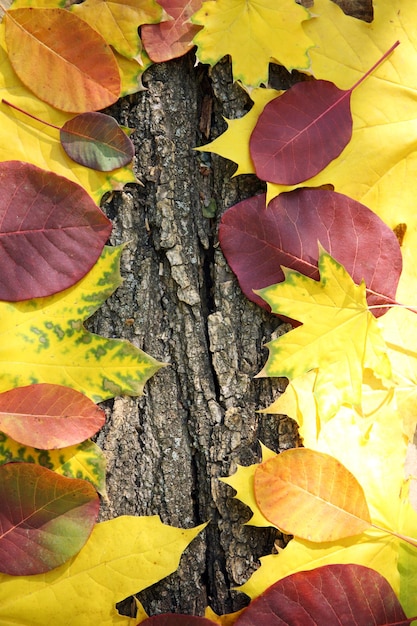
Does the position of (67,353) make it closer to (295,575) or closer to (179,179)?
(179,179)

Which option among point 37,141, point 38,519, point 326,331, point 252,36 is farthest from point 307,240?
point 38,519

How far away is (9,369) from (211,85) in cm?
50

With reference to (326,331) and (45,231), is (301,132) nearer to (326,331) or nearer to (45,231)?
(326,331)

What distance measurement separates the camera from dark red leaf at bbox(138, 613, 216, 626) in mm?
851

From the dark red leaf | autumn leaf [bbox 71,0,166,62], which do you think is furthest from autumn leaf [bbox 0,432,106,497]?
autumn leaf [bbox 71,0,166,62]

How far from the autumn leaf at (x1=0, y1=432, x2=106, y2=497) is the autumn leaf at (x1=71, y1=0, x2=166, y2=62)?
567 mm

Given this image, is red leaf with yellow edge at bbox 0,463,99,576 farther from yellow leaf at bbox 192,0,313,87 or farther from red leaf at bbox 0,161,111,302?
yellow leaf at bbox 192,0,313,87

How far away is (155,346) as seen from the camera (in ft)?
2.97

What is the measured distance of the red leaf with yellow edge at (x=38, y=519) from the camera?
0.84 m

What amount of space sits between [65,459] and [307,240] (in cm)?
46

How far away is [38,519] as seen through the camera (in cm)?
85

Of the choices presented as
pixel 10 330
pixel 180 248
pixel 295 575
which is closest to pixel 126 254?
pixel 180 248

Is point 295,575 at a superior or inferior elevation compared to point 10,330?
inferior

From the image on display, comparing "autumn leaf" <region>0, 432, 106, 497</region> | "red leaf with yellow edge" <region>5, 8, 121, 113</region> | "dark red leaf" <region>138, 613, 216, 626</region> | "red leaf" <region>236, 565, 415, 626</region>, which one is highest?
"red leaf with yellow edge" <region>5, 8, 121, 113</region>
